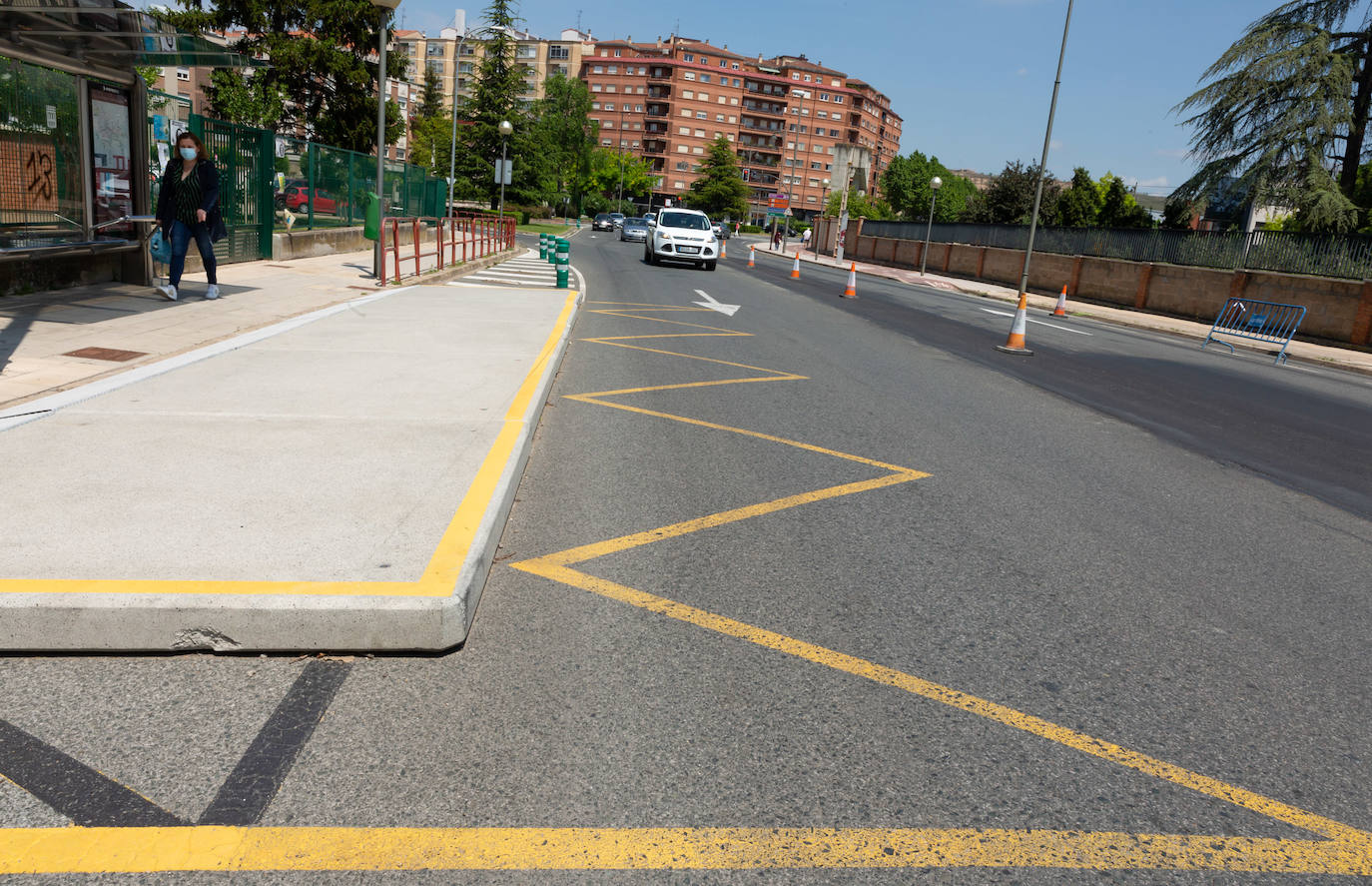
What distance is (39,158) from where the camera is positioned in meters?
10.3

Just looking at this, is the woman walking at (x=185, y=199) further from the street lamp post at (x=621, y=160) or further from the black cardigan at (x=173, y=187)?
the street lamp post at (x=621, y=160)

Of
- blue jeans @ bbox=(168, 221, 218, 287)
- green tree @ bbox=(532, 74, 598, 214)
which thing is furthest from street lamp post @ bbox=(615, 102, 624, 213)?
blue jeans @ bbox=(168, 221, 218, 287)

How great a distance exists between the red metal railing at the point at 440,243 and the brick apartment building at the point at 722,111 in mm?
105420

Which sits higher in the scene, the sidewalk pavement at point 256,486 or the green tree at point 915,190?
the green tree at point 915,190

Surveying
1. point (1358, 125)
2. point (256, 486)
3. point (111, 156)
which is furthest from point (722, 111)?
point (256, 486)

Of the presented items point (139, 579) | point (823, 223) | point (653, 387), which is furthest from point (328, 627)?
point (823, 223)

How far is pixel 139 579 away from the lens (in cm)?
337

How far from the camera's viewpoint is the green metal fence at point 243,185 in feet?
48.4

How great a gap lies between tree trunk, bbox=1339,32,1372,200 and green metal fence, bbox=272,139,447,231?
33.0 metres

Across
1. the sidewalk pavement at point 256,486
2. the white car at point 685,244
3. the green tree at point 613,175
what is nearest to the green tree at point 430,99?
the green tree at point 613,175

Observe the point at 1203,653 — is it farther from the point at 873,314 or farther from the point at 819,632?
the point at 873,314

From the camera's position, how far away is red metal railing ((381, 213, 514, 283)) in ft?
60.8

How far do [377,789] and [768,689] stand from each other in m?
1.31

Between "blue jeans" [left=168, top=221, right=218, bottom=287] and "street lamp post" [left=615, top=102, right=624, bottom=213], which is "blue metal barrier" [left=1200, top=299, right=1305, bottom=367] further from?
"street lamp post" [left=615, top=102, right=624, bottom=213]
